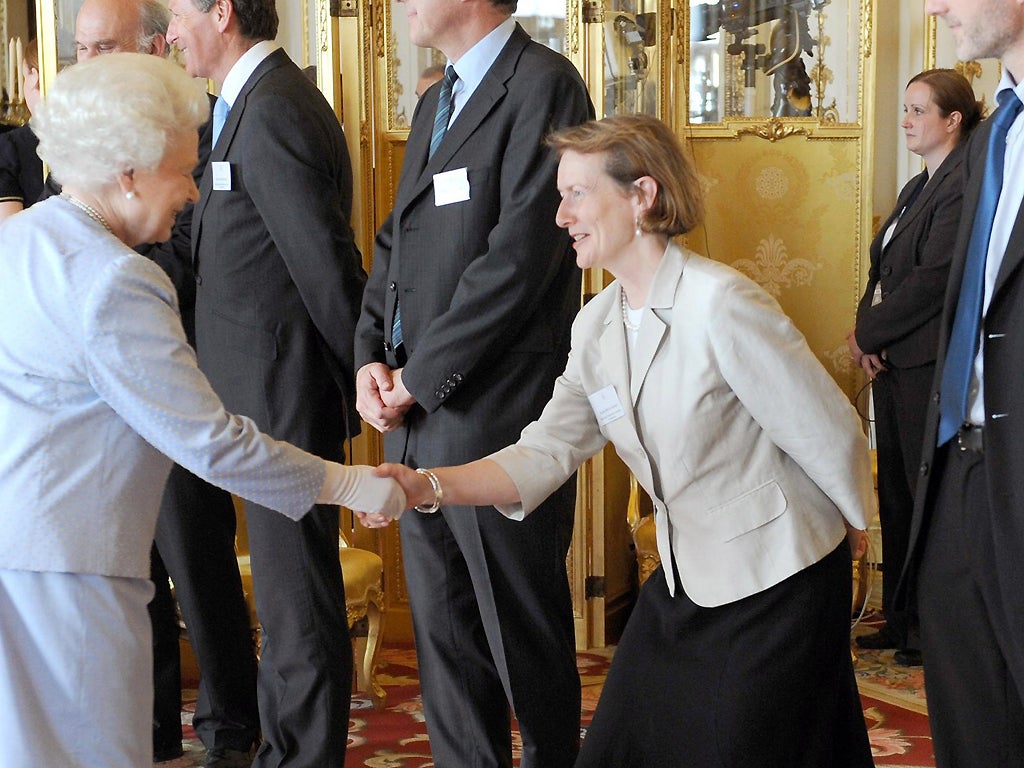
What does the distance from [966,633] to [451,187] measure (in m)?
1.36

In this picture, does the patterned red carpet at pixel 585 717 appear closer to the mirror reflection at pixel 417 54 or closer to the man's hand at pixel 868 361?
the man's hand at pixel 868 361

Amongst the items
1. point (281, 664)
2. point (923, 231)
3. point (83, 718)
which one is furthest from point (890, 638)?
point (83, 718)

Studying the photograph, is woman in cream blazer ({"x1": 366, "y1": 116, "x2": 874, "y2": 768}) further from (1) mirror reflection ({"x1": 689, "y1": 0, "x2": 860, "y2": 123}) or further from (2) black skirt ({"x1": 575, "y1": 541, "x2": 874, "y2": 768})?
(1) mirror reflection ({"x1": 689, "y1": 0, "x2": 860, "y2": 123})

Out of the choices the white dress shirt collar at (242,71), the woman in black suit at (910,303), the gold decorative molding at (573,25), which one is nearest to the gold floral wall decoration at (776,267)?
the woman in black suit at (910,303)

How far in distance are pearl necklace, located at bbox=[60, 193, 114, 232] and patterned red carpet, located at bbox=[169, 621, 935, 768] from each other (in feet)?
6.58

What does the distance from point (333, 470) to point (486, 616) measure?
30.7 inches

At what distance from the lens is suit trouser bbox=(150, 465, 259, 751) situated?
3.35 metres

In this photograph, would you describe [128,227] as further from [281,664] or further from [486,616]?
[281,664]

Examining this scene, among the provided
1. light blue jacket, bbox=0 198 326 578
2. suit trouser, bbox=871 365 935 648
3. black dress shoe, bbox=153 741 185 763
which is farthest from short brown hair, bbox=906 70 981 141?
light blue jacket, bbox=0 198 326 578

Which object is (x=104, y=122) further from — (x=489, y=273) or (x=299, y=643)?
(x=299, y=643)

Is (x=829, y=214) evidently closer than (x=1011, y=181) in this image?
No

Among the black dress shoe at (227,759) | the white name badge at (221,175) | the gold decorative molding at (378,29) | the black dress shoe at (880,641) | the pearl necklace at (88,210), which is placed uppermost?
the gold decorative molding at (378,29)

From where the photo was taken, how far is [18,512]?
1.84 metres

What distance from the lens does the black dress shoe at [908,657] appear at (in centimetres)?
452
